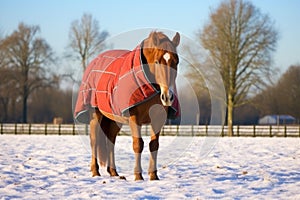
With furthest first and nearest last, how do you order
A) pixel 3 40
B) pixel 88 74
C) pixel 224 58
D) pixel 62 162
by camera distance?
pixel 3 40 → pixel 224 58 → pixel 62 162 → pixel 88 74

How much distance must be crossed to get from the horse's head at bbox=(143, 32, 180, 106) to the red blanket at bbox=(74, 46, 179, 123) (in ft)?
0.52

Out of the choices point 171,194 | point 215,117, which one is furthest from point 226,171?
point 171,194

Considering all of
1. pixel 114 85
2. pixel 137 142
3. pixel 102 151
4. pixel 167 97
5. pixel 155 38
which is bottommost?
pixel 102 151

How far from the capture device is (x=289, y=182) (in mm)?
7422

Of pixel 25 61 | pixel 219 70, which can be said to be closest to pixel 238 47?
pixel 219 70

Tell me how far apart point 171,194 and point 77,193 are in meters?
1.27

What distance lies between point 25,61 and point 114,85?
35.2 meters

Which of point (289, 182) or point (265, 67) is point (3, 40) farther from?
point (289, 182)

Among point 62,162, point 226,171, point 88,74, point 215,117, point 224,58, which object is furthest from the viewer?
point 224,58

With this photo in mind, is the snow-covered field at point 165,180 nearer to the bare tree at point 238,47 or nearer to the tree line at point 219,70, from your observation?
the tree line at point 219,70

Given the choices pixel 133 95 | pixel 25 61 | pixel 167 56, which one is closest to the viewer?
pixel 167 56

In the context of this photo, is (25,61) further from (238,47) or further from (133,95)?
(133,95)

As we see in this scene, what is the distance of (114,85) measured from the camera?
22.7ft

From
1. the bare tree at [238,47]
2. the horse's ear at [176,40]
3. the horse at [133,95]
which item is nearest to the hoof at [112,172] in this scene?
the horse at [133,95]
